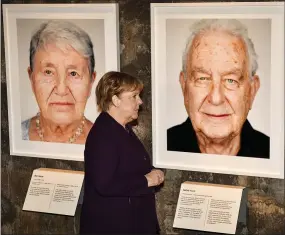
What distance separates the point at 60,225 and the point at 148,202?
3.79ft

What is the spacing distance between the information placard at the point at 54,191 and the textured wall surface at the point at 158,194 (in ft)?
0.29

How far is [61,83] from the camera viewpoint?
19.0ft

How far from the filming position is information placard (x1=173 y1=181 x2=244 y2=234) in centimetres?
523

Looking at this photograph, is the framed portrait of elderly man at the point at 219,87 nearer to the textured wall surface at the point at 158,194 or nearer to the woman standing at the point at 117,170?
the textured wall surface at the point at 158,194

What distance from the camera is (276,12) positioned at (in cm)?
494

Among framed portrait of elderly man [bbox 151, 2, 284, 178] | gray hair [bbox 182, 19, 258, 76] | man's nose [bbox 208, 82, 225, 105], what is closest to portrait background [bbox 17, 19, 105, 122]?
framed portrait of elderly man [bbox 151, 2, 284, 178]

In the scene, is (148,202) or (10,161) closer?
(148,202)

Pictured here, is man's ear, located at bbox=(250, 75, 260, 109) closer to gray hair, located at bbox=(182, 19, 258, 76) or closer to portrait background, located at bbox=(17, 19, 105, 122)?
gray hair, located at bbox=(182, 19, 258, 76)

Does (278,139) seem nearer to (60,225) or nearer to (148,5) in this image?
(148,5)

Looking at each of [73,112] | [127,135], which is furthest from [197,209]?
[73,112]

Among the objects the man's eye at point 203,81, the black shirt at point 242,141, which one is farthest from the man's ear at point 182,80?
the black shirt at point 242,141

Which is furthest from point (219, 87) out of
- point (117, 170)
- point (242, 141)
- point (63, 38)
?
point (63, 38)

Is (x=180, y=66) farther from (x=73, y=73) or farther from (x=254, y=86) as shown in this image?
(x=73, y=73)

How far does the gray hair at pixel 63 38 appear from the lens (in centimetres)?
569
